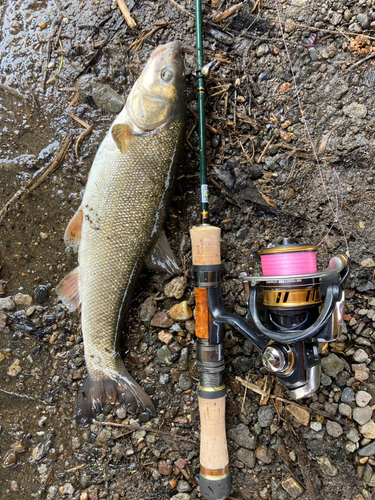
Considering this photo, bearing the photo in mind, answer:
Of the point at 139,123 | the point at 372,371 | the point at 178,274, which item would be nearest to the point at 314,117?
the point at 139,123

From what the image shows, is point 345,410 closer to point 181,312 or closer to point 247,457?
point 247,457

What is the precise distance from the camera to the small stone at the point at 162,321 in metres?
2.28

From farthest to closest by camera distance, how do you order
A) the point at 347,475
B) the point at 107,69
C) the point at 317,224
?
the point at 107,69 → the point at 317,224 → the point at 347,475

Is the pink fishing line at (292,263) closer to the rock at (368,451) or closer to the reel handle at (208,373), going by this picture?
the reel handle at (208,373)

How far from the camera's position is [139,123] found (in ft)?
7.00

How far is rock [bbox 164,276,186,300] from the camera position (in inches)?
89.4

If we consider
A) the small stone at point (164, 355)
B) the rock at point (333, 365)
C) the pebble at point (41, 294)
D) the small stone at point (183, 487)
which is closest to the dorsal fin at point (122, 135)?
the pebble at point (41, 294)

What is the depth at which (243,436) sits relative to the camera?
7.00ft

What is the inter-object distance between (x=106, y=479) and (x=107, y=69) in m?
2.86

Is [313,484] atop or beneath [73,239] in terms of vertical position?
beneath

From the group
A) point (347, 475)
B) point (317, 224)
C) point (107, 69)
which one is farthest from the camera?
point (107, 69)

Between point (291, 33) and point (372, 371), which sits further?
point (291, 33)

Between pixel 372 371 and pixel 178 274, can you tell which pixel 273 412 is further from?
pixel 178 274

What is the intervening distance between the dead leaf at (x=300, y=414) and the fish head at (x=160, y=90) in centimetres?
205
